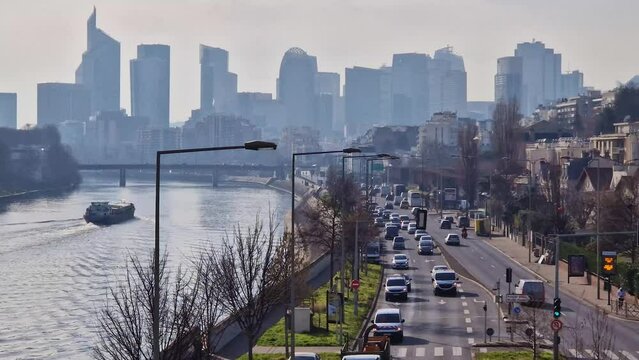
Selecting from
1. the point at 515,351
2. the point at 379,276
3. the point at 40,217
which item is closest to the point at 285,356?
the point at 515,351

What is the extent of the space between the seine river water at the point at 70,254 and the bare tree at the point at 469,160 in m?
21.5

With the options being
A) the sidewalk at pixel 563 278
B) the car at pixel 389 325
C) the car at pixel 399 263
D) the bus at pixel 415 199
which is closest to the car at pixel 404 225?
the sidewalk at pixel 563 278

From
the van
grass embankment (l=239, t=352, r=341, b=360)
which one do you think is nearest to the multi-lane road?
the van

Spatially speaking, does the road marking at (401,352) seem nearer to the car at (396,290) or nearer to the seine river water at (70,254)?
the car at (396,290)

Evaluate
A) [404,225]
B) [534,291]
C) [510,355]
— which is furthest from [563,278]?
[404,225]

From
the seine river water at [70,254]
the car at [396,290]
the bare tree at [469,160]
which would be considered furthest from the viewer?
the bare tree at [469,160]

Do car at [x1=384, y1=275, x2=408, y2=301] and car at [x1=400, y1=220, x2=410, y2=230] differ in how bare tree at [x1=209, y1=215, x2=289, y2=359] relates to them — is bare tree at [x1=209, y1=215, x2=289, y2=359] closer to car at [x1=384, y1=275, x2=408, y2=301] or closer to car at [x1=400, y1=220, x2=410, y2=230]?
car at [x1=384, y1=275, x2=408, y2=301]

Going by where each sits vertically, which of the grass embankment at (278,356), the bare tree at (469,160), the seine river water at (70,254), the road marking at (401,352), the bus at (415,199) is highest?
the bare tree at (469,160)

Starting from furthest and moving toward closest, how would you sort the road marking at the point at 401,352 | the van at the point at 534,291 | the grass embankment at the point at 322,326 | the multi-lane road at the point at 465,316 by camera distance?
the van at the point at 534,291
the grass embankment at the point at 322,326
the multi-lane road at the point at 465,316
the road marking at the point at 401,352

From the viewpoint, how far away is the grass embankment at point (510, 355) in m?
35.2

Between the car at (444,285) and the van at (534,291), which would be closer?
the van at (534,291)

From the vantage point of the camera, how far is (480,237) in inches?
3693

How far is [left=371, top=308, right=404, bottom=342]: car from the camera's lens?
39656 mm

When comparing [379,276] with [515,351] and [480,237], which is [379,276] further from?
[480,237]
